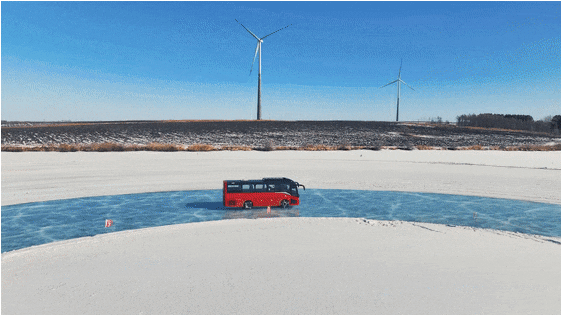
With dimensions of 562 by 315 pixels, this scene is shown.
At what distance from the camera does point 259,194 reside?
17422 millimetres

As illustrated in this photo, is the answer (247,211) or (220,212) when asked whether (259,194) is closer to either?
(247,211)

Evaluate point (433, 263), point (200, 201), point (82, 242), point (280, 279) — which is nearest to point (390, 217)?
point (433, 263)

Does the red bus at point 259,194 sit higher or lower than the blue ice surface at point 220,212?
higher

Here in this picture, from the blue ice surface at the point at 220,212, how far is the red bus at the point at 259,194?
34 centimetres

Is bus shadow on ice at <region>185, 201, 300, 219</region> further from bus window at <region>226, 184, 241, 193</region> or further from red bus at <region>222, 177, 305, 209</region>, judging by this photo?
bus window at <region>226, 184, 241, 193</region>

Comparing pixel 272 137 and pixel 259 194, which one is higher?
pixel 272 137

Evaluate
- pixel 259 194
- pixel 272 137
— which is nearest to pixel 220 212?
pixel 259 194

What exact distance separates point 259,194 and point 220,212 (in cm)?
198

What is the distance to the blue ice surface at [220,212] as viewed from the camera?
14234 millimetres

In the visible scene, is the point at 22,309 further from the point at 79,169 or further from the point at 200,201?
the point at 79,169

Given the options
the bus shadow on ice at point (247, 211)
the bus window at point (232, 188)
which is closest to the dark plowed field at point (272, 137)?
the bus shadow on ice at point (247, 211)

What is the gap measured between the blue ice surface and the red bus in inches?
13.5

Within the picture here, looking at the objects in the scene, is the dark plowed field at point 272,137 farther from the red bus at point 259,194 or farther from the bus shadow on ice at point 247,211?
the red bus at point 259,194

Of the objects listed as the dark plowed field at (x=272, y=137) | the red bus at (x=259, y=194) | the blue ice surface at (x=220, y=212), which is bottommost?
the blue ice surface at (x=220, y=212)
